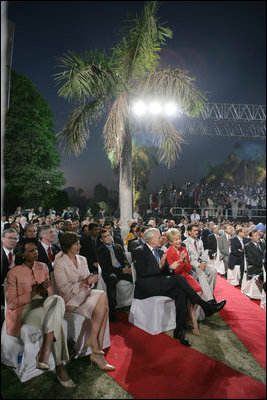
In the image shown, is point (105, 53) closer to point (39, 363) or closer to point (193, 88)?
point (193, 88)

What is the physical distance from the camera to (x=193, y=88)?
18.3 feet

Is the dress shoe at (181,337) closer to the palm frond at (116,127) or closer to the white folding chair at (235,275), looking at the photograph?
the white folding chair at (235,275)

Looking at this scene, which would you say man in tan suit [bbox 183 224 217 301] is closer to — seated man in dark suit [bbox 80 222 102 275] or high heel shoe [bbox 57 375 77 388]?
seated man in dark suit [bbox 80 222 102 275]

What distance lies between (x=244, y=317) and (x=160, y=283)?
1538mm

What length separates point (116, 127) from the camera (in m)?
5.34

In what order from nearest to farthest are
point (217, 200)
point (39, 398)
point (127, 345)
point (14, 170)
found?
point (39, 398), point (127, 345), point (14, 170), point (217, 200)

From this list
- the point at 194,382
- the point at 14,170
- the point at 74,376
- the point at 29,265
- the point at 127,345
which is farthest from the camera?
the point at 14,170

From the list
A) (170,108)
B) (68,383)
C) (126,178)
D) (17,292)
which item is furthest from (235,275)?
(17,292)

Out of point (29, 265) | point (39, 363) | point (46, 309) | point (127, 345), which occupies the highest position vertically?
point (29, 265)

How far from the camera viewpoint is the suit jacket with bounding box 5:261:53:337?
2389 millimetres

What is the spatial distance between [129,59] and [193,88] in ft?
5.10

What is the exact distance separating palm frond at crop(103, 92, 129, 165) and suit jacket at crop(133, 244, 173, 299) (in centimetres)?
263

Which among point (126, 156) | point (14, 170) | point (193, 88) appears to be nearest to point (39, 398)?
point (14, 170)

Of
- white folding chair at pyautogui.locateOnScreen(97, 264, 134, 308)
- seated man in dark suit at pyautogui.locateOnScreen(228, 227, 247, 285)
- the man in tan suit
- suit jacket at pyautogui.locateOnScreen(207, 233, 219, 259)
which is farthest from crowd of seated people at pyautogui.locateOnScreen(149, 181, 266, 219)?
white folding chair at pyautogui.locateOnScreen(97, 264, 134, 308)
